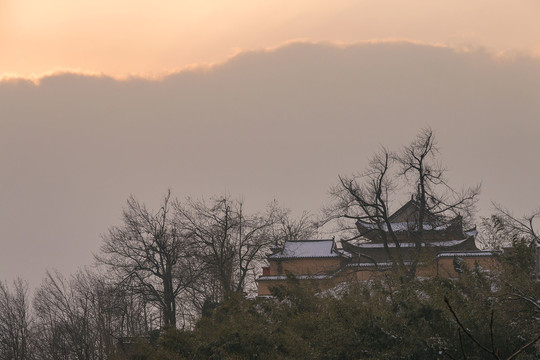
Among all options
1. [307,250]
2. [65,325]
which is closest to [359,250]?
[307,250]

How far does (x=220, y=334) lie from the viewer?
19422 millimetres

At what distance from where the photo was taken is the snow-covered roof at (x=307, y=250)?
1726 inches

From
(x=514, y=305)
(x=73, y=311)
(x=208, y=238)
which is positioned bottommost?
(x=514, y=305)

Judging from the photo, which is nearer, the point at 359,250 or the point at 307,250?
the point at 307,250

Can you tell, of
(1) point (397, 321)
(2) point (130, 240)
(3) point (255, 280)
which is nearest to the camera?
(1) point (397, 321)

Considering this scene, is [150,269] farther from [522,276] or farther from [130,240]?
[522,276]

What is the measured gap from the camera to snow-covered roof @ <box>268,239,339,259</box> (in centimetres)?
4384

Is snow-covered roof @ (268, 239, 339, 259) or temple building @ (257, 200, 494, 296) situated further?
snow-covered roof @ (268, 239, 339, 259)

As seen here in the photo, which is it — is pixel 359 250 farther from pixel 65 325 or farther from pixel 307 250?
pixel 65 325

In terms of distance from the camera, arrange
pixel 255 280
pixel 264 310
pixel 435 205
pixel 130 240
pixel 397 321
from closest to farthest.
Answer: pixel 397 321
pixel 264 310
pixel 435 205
pixel 130 240
pixel 255 280

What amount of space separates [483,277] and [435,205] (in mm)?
13497

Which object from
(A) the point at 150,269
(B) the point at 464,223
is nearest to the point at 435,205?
(B) the point at 464,223

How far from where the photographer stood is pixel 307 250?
4484cm

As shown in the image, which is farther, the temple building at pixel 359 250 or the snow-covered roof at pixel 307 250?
the snow-covered roof at pixel 307 250
